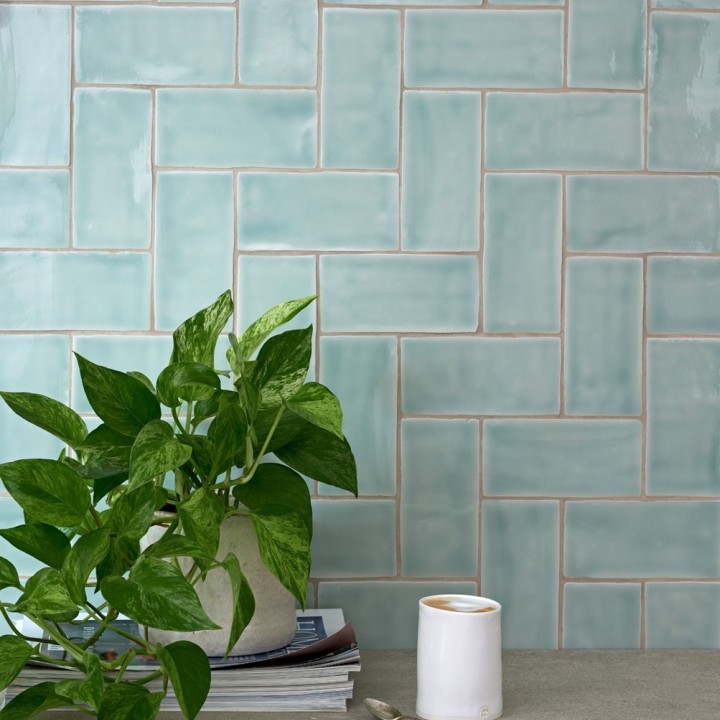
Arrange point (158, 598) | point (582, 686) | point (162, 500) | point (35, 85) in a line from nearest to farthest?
point (158, 598) → point (162, 500) → point (582, 686) → point (35, 85)

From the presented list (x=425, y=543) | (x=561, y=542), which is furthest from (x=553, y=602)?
(x=425, y=543)

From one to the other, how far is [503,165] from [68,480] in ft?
2.14

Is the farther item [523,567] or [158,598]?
[523,567]

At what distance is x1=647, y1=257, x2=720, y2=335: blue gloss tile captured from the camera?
1.12 m

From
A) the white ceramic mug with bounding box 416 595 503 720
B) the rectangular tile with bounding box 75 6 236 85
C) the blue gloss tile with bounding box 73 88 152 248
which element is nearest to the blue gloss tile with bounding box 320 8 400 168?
the rectangular tile with bounding box 75 6 236 85

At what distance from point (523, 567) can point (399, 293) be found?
0.38 metres

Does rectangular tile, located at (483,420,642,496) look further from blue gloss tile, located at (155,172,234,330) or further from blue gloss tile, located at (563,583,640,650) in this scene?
blue gloss tile, located at (155,172,234,330)

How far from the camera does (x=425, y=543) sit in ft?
3.68

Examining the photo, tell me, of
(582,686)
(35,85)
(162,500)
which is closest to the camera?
(162,500)

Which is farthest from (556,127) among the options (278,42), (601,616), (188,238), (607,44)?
(601,616)

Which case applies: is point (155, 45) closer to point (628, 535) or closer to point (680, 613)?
point (628, 535)

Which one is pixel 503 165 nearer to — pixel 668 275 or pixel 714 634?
pixel 668 275

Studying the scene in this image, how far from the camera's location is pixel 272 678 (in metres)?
0.88

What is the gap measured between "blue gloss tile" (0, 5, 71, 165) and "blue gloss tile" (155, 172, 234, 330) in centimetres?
14
